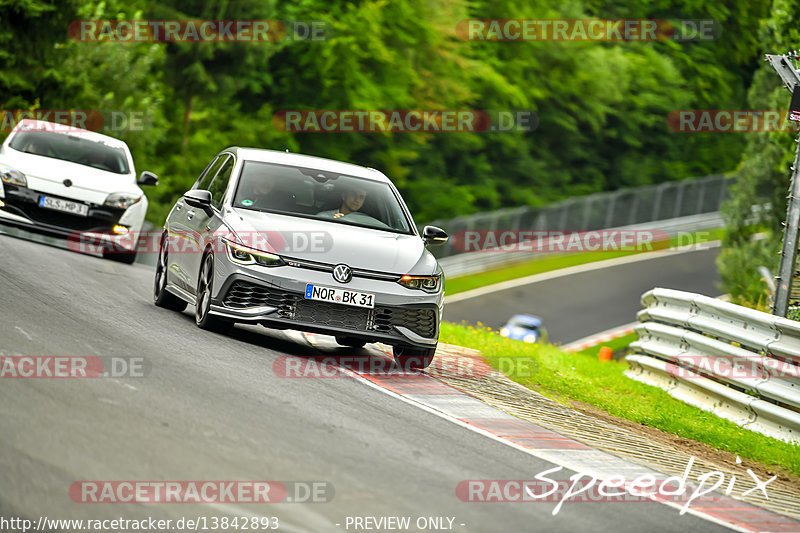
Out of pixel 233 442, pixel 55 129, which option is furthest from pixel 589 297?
pixel 233 442

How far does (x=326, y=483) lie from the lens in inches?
244

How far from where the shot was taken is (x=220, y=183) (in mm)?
12070

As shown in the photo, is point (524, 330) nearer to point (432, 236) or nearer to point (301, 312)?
point (432, 236)

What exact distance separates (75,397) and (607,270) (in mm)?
42277

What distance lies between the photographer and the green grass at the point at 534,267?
45.5 metres

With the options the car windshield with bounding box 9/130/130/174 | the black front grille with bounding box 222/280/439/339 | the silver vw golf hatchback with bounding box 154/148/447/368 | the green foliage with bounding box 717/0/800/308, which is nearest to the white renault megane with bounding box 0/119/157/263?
the car windshield with bounding box 9/130/130/174

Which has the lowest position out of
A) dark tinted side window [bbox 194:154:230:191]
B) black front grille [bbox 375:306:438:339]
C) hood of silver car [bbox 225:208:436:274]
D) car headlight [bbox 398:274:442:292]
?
black front grille [bbox 375:306:438:339]

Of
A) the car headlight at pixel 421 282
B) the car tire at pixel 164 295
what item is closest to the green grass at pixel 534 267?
the car tire at pixel 164 295

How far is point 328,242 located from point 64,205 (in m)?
7.85

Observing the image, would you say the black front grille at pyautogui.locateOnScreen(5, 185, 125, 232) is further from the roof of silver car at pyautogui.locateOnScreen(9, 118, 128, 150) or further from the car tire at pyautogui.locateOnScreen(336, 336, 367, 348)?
the car tire at pyautogui.locateOnScreen(336, 336, 367, 348)

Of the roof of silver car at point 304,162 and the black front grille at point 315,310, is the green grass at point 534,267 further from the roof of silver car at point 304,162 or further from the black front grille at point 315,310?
the black front grille at point 315,310

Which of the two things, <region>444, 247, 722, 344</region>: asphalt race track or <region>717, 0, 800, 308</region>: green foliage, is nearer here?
<region>717, 0, 800, 308</region>: green foliage

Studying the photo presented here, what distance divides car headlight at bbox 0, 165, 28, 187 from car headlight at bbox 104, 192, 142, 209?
1.22 meters

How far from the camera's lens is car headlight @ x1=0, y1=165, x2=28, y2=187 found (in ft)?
55.2
